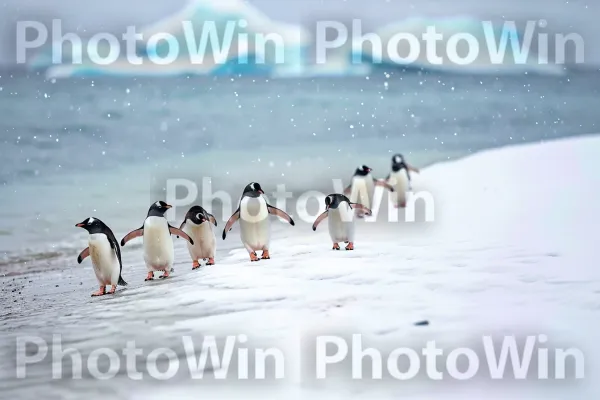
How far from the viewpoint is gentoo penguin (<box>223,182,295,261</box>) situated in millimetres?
2646

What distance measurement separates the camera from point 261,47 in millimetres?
3396

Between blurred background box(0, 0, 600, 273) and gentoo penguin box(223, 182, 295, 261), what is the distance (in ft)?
2.56

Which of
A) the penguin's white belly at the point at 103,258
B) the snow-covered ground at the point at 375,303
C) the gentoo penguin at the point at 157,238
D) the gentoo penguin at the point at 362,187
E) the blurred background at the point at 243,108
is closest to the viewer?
the snow-covered ground at the point at 375,303

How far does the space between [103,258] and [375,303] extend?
104 centimetres

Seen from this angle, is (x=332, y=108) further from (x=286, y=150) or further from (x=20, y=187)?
(x=20, y=187)

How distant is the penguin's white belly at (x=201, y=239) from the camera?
8.72 feet

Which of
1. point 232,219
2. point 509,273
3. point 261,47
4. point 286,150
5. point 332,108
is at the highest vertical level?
point 261,47

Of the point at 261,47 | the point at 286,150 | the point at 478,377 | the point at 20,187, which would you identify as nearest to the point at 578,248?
the point at 478,377

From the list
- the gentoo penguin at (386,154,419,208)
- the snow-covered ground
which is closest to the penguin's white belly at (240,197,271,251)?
the snow-covered ground

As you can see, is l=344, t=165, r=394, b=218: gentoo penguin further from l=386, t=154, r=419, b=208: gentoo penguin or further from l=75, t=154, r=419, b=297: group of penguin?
l=75, t=154, r=419, b=297: group of penguin

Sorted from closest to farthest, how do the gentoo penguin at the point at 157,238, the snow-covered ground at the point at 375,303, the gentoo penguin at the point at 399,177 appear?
the snow-covered ground at the point at 375,303 → the gentoo penguin at the point at 157,238 → the gentoo penguin at the point at 399,177

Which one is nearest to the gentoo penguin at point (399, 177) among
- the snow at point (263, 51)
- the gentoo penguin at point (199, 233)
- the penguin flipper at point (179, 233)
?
the snow at point (263, 51)

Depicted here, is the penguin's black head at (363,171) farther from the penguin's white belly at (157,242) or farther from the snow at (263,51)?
the penguin's white belly at (157,242)

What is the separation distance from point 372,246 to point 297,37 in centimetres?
121
